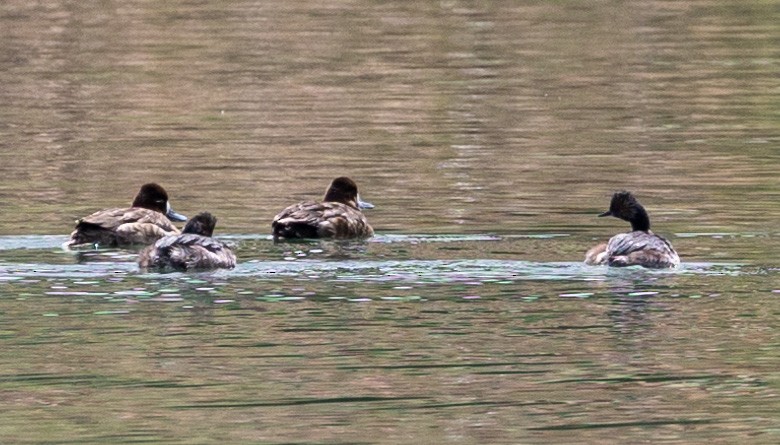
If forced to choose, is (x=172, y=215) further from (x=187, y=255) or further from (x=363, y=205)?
(x=187, y=255)

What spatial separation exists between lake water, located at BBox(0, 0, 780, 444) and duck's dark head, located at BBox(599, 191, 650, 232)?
37 centimetres

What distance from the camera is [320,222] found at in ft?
61.7

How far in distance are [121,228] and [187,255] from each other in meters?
2.34

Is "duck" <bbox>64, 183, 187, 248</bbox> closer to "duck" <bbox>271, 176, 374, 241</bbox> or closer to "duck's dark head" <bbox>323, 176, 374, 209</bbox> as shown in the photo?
"duck" <bbox>271, 176, 374, 241</bbox>

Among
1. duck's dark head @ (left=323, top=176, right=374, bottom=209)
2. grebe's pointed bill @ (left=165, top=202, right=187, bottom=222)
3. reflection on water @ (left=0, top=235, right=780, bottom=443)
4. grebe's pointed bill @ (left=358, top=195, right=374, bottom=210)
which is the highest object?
duck's dark head @ (left=323, top=176, right=374, bottom=209)

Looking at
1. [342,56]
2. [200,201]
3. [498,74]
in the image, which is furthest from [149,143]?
[342,56]

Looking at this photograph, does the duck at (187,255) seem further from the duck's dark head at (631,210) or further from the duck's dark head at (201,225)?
the duck's dark head at (631,210)

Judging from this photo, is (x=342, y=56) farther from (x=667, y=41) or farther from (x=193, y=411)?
(x=193, y=411)

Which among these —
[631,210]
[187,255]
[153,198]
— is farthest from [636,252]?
[153,198]

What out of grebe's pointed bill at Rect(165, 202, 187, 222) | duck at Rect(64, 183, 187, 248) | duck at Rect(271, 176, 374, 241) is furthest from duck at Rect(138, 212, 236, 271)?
grebe's pointed bill at Rect(165, 202, 187, 222)

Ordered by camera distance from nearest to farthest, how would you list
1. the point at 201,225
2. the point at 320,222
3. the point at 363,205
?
the point at 201,225 → the point at 320,222 → the point at 363,205

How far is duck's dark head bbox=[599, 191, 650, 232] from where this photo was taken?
17359mm

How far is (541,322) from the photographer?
13.9m

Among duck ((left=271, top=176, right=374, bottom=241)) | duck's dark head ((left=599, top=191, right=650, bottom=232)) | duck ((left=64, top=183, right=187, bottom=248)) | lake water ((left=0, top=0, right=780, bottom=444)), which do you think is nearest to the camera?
lake water ((left=0, top=0, right=780, bottom=444))
